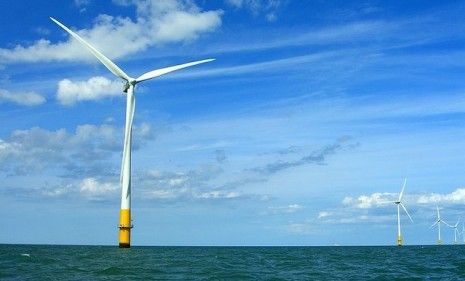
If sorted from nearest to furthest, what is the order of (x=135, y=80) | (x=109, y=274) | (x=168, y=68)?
1. (x=109, y=274)
2. (x=168, y=68)
3. (x=135, y=80)

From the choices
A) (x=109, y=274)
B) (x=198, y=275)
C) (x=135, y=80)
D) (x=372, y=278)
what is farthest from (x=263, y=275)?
(x=135, y=80)

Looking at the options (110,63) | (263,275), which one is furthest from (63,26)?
(263,275)

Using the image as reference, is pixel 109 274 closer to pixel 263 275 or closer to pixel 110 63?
pixel 263 275

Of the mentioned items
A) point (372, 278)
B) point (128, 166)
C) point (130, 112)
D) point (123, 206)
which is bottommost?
point (372, 278)

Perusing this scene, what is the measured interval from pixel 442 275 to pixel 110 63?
2493 inches

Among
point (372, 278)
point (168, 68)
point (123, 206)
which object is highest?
point (168, 68)

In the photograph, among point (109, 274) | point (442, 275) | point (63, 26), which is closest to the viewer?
point (109, 274)

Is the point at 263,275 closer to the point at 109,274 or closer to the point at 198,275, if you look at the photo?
the point at 198,275

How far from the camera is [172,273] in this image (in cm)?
6162

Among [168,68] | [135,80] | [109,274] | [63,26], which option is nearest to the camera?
[109,274]

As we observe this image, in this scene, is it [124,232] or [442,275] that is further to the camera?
[124,232]

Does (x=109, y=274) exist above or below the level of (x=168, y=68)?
below

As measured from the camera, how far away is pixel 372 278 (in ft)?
196

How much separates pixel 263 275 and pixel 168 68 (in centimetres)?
5101
